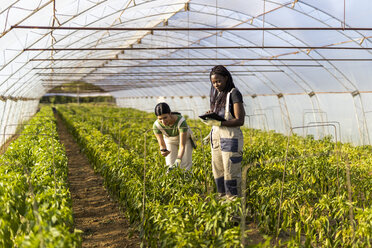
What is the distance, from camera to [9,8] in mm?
6734

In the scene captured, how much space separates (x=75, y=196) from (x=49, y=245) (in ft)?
15.5

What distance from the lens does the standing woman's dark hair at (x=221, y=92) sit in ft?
13.2

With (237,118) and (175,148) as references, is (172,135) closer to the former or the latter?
(175,148)

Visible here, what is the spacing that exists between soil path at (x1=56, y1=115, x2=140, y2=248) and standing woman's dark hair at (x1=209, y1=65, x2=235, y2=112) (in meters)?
1.97

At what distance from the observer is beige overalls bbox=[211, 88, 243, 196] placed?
4047 millimetres

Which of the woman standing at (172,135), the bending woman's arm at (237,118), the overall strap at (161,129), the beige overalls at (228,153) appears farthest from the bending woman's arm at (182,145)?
the bending woman's arm at (237,118)

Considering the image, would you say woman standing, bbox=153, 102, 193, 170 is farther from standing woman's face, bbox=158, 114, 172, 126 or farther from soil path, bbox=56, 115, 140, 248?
soil path, bbox=56, 115, 140, 248

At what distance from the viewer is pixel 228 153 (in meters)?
4.07

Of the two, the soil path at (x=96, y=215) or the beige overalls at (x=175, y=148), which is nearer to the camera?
the soil path at (x=96, y=215)

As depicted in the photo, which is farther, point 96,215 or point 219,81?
point 96,215

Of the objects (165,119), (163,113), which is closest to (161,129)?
(165,119)

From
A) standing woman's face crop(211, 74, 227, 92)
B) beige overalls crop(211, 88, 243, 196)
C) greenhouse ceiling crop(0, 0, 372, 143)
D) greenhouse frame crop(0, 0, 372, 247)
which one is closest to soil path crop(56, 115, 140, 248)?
greenhouse frame crop(0, 0, 372, 247)

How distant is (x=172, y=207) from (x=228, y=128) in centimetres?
112

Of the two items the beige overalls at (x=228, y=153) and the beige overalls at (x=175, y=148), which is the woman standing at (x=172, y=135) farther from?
the beige overalls at (x=228, y=153)
